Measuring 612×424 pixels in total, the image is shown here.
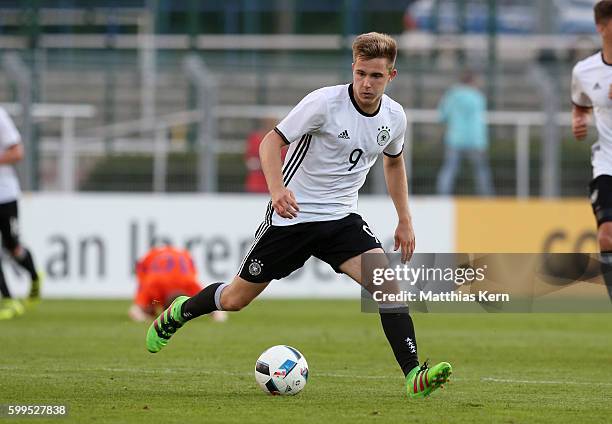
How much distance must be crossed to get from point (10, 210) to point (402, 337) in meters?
7.75

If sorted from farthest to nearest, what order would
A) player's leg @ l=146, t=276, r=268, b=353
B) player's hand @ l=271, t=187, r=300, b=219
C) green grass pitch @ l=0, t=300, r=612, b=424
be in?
player's leg @ l=146, t=276, r=268, b=353 → player's hand @ l=271, t=187, r=300, b=219 → green grass pitch @ l=0, t=300, r=612, b=424

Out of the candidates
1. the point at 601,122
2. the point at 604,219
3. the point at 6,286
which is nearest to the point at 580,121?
the point at 601,122

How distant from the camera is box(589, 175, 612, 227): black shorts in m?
10.2

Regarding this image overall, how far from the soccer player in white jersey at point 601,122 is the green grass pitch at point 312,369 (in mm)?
1032

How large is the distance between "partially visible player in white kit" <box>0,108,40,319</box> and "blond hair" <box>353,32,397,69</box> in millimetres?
7073

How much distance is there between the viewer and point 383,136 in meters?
8.27

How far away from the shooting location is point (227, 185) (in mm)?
19750

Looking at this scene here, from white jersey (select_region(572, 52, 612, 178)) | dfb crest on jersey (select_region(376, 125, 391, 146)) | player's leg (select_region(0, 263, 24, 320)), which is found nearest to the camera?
dfb crest on jersey (select_region(376, 125, 391, 146))

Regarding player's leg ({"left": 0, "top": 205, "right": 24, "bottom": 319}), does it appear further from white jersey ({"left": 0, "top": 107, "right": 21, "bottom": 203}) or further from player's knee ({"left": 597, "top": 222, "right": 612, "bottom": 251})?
player's knee ({"left": 597, "top": 222, "right": 612, "bottom": 251})

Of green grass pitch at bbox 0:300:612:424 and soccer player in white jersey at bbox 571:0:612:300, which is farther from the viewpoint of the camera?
soccer player in white jersey at bbox 571:0:612:300

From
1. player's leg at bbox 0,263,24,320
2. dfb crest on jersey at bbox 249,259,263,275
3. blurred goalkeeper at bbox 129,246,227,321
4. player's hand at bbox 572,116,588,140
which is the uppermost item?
player's hand at bbox 572,116,588,140

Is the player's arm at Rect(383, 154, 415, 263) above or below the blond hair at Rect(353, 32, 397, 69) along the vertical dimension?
below

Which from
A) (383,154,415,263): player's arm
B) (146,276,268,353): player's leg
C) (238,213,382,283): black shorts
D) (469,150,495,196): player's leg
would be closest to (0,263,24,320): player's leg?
(146,276,268,353): player's leg

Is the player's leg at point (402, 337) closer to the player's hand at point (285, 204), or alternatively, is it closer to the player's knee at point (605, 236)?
the player's hand at point (285, 204)
